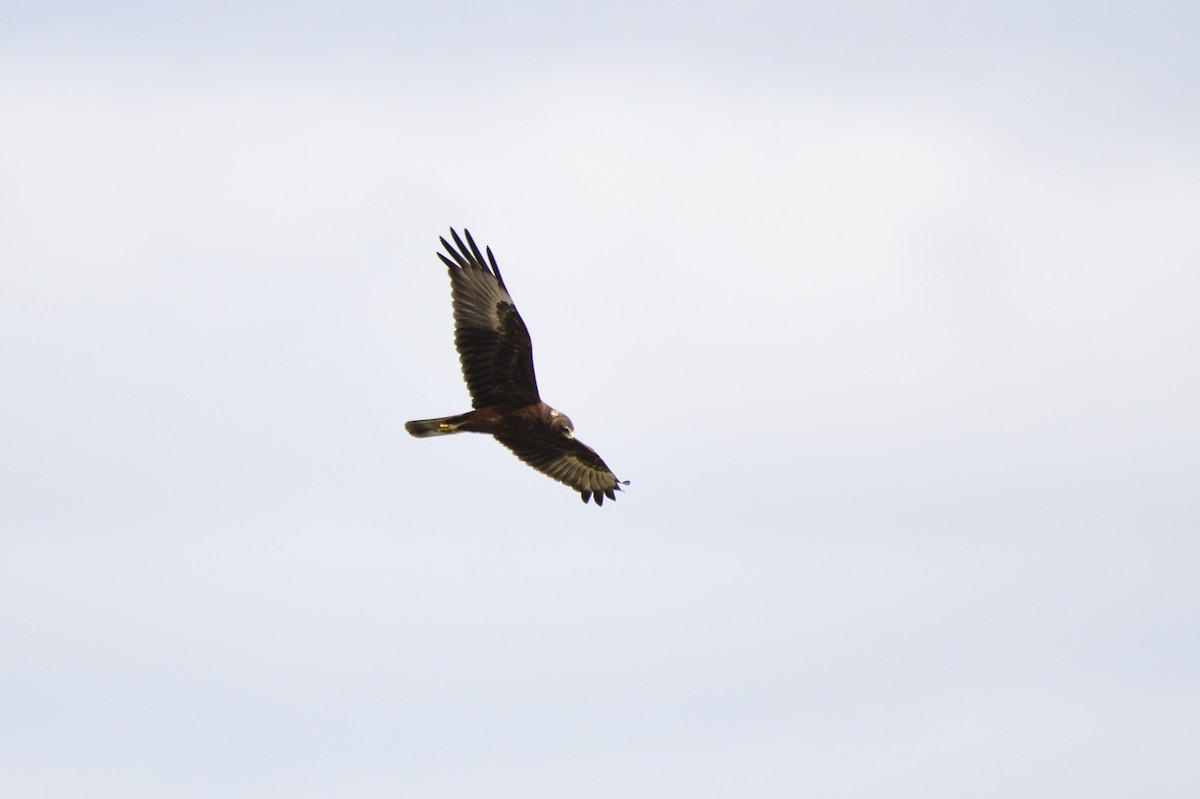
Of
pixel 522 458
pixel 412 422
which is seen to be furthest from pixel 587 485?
pixel 412 422

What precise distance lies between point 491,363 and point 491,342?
24cm

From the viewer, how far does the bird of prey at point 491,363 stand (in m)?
18.8

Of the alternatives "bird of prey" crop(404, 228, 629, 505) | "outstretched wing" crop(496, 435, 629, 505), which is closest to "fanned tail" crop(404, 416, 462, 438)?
"bird of prey" crop(404, 228, 629, 505)

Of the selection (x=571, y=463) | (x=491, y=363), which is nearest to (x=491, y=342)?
(x=491, y=363)

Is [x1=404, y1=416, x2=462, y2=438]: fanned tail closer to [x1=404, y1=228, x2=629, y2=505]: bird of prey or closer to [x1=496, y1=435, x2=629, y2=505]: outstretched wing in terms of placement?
[x1=404, y1=228, x2=629, y2=505]: bird of prey

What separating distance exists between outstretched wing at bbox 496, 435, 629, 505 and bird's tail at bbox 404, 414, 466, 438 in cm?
84

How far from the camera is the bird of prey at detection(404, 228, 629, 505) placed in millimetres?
18828

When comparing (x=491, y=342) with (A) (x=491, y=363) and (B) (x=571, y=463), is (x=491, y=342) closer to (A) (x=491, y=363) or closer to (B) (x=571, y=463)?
(A) (x=491, y=363)

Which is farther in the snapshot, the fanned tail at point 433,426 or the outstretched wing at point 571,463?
the outstretched wing at point 571,463

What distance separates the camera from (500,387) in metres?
18.9

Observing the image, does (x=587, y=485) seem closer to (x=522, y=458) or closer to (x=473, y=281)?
(x=522, y=458)

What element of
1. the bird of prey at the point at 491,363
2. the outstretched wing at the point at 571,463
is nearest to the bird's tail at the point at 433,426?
the bird of prey at the point at 491,363

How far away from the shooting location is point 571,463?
Result: 19.9 metres

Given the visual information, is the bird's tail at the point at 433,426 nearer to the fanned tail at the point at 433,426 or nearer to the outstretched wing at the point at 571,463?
the fanned tail at the point at 433,426
